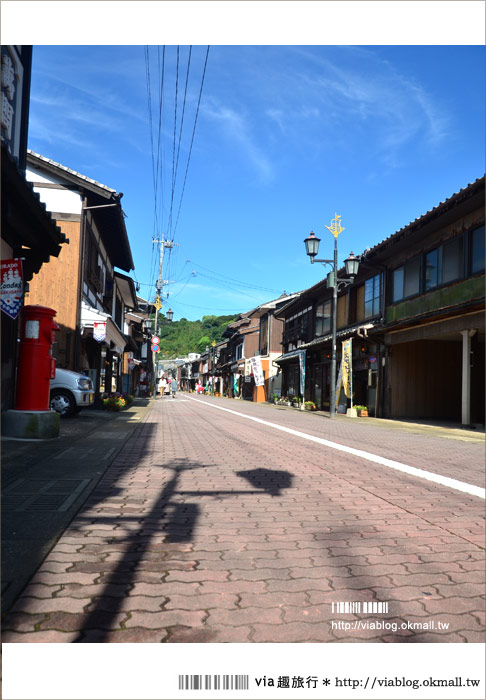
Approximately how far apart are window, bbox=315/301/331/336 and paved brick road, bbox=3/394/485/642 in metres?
22.0

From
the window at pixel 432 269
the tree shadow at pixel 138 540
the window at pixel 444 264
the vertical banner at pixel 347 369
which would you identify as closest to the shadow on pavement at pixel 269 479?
the tree shadow at pixel 138 540

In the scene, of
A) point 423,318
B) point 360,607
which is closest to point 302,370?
point 423,318

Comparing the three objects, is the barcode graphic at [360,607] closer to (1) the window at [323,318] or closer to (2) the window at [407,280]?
(2) the window at [407,280]

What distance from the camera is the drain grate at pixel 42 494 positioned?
4172 mm

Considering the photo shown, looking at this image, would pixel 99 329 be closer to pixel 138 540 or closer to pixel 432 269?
pixel 432 269

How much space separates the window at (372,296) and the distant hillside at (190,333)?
72.1m

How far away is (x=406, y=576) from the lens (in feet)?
9.62

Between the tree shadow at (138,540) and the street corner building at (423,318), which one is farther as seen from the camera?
the street corner building at (423,318)

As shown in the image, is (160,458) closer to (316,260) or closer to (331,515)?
(331,515)

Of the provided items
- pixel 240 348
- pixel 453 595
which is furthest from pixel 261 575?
pixel 240 348

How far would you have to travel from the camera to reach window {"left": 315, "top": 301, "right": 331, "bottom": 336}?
2801 centimetres

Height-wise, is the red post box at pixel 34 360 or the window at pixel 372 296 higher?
the window at pixel 372 296

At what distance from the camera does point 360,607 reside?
2.49m

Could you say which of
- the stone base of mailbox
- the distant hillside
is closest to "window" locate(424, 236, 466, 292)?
the stone base of mailbox
